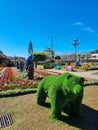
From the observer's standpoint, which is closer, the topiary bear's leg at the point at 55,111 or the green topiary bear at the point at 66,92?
the green topiary bear at the point at 66,92

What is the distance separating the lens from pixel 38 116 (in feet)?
16.5

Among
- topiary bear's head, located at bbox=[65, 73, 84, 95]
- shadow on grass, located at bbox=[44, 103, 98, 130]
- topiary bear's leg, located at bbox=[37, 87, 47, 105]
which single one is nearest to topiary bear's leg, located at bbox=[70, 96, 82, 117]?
shadow on grass, located at bbox=[44, 103, 98, 130]

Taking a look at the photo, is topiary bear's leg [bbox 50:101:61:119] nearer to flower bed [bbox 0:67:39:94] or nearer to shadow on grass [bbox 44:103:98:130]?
shadow on grass [bbox 44:103:98:130]

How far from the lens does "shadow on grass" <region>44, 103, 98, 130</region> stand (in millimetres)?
4615

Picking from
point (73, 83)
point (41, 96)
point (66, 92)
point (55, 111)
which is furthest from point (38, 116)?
point (73, 83)

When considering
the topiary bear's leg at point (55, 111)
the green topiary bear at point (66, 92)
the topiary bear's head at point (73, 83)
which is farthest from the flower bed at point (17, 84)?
the topiary bear's head at point (73, 83)

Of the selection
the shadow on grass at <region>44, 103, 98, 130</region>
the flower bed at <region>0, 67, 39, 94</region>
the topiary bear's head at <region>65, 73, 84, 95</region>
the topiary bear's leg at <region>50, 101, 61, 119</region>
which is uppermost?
the topiary bear's head at <region>65, 73, 84, 95</region>

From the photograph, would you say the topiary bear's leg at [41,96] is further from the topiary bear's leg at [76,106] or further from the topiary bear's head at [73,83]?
the topiary bear's head at [73,83]

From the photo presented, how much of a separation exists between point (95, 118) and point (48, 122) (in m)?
1.65

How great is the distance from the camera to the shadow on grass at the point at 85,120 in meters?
4.61

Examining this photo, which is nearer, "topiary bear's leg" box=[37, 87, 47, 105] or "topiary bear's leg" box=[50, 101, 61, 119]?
"topiary bear's leg" box=[50, 101, 61, 119]

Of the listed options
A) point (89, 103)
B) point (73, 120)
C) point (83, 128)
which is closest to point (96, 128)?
point (83, 128)

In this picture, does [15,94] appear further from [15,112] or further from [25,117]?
[25,117]

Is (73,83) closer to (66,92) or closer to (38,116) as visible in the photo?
(66,92)
